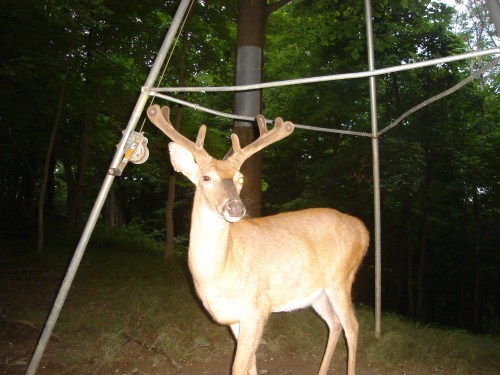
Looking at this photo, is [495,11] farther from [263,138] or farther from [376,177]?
[376,177]

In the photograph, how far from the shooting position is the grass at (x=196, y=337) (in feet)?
15.3

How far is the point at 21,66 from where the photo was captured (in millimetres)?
8070

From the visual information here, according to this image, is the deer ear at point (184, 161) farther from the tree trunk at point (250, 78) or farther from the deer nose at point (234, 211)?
the tree trunk at point (250, 78)

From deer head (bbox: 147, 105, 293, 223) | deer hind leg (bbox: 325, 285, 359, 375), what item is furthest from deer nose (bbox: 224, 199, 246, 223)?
deer hind leg (bbox: 325, 285, 359, 375)

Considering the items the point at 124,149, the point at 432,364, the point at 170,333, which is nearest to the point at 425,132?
the point at 432,364

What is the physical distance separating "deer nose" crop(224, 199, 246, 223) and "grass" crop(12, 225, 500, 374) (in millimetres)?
2226

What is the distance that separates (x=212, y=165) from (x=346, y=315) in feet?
7.25

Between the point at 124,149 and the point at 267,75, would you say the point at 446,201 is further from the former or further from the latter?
the point at 124,149

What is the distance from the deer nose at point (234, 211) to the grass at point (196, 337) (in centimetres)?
223

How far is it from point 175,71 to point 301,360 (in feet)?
27.8

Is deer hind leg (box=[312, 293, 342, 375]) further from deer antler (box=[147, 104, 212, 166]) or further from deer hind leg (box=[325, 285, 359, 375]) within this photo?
deer antler (box=[147, 104, 212, 166])

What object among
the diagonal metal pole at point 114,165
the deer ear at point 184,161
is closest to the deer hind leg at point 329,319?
the deer ear at point 184,161

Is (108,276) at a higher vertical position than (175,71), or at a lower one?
lower

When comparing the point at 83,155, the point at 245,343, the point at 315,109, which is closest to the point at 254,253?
the point at 245,343
